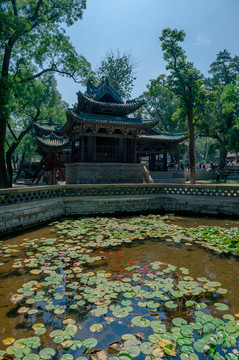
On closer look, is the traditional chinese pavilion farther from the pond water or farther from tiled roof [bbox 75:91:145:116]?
the pond water

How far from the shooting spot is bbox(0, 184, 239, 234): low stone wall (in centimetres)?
782

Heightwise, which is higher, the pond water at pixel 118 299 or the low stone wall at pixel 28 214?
the low stone wall at pixel 28 214

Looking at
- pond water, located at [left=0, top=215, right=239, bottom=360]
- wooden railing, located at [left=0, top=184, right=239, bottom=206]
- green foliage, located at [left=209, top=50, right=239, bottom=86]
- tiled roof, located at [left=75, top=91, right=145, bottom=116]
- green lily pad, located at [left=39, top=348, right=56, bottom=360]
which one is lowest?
pond water, located at [left=0, top=215, right=239, bottom=360]

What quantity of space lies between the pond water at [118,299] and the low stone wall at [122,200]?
2056 mm

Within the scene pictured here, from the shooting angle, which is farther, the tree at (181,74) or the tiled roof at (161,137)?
the tiled roof at (161,137)

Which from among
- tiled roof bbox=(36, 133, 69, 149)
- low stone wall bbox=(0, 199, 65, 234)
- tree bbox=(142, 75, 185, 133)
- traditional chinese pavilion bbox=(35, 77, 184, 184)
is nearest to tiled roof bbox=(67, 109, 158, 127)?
traditional chinese pavilion bbox=(35, 77, 184, 184)

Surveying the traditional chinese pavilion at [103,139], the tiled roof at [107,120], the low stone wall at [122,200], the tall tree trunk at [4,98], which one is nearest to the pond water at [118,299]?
the low stone wall at [122,200]

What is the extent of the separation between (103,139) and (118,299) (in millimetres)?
14044

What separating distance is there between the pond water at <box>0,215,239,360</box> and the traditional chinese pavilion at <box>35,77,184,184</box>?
967 centimetres

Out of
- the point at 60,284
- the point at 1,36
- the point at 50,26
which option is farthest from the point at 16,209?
the point at 50,26

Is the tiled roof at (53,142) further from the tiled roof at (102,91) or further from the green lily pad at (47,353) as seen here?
the green lily pad at (47,353)

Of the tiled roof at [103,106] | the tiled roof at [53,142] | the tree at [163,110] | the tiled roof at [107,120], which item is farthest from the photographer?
the tree at [163,110]

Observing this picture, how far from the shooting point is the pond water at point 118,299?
2.21 metres

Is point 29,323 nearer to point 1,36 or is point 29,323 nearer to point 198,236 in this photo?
point 198,236
